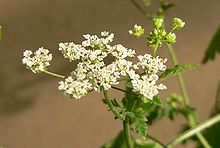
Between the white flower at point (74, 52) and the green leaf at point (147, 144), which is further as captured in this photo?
the green leaf at point (147, 144)

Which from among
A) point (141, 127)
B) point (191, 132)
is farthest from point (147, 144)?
point (141, 127)

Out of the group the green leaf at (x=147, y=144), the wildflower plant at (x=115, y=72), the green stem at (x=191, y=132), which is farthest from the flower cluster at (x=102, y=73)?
the green leaf at (x=147, y=144)

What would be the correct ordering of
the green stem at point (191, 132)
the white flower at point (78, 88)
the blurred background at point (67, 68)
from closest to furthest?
the white flower at point (78, 88)
the green stem at point (191, 132)
the blurred background at point (67, 68)

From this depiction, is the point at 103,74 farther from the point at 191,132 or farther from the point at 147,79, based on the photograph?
the point at 191,132

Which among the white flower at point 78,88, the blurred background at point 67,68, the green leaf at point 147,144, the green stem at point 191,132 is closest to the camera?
the white flower at point 78,88

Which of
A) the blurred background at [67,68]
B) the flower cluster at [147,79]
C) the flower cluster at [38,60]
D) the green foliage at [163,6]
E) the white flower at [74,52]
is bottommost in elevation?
the flower cluster at [147,79]

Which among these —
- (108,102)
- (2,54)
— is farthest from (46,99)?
(108,102)

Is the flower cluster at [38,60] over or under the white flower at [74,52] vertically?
over

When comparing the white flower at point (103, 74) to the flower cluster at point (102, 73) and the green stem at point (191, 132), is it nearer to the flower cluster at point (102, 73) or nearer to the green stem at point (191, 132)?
the flower cluster at point (102, 73)
